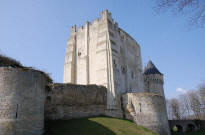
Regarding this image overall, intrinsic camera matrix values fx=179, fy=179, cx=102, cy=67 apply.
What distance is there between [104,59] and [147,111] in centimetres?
859

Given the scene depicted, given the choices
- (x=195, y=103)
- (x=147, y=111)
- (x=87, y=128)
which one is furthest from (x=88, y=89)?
(x=195, y=103)

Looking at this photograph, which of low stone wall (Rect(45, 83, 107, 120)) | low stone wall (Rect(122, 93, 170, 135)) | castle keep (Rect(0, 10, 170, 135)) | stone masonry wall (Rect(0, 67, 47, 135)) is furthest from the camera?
low stone wall (Rect(122, 93, 170, 135))

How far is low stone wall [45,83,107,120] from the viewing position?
1648cm

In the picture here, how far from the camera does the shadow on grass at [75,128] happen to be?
1351cm

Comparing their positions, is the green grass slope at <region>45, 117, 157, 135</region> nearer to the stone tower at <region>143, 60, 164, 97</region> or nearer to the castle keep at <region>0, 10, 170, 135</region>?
the castle keep at <region>0, 10, 170, 135</region>

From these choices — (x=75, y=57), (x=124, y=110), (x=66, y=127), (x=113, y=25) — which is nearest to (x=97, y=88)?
(x=124, y=110)

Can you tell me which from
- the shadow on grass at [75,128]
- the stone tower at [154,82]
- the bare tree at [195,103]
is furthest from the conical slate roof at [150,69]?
the shadow on grass at [75,128]

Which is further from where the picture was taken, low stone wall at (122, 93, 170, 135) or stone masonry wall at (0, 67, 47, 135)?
low stone wall at (122, 93, 170, 135)

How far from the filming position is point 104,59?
24.2 metres

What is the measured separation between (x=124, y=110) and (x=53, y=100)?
9.90 m

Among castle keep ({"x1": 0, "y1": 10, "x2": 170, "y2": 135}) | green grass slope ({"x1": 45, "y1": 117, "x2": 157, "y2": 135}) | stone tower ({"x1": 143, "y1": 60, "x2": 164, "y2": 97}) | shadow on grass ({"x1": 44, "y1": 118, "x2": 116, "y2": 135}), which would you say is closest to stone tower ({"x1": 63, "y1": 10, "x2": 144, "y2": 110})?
castle keep ({"x1": 0, "y1": 10, "x2": 170, "y2": 135})

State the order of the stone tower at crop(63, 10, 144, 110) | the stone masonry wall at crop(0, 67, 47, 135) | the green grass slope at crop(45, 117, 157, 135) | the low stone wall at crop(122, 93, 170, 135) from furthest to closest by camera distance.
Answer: the stone tower at crop(63, 10, 144, 110) → the low stone wall at crop(122, 93, 170, 135) → the green grass slope at crop(45, 117, 157, 135) → the stone masonry wall at crop(0, 67, 47, 135)

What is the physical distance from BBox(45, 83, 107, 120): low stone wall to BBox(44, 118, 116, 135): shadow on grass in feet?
3.87

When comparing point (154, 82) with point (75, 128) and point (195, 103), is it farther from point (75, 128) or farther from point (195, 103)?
point (75, 128)
